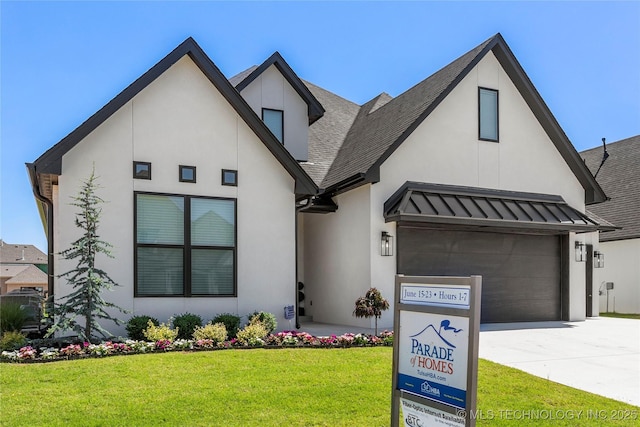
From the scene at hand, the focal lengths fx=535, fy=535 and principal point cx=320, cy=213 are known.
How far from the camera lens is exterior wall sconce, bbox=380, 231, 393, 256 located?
14.1 m

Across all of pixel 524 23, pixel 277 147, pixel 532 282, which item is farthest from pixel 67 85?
pixel 532 282

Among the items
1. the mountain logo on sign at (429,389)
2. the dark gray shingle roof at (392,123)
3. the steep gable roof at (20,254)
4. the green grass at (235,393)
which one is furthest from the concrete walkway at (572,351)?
the steep gable roof at (20,254)

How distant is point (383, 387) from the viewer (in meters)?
7.26

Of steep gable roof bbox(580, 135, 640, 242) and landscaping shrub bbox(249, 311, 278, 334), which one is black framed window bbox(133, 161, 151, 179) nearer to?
landscaping shrub bbox(249, 311, 278, 334)

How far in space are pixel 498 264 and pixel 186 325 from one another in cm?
939

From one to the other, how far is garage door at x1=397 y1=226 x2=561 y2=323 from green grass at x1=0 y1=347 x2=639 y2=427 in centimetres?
602

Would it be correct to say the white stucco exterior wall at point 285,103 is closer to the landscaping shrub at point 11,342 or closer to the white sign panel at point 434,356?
the landscaping shrub at point 11,342

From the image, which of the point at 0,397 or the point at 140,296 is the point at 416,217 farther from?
the point at 0,397

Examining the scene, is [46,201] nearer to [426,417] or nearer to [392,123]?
[392,123]

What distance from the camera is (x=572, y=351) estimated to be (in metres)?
10.8

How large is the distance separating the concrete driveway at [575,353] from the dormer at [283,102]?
811 cm

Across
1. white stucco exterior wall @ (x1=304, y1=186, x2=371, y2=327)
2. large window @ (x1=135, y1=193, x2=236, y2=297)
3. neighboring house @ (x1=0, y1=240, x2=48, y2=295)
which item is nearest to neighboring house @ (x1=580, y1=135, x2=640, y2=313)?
white stucco exterior wall @ (x1=304, y1=186, x2=371, y2=327)

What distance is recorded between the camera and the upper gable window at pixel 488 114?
15855 millimetres

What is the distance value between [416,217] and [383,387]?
6.82 m
